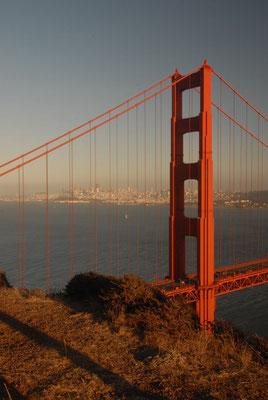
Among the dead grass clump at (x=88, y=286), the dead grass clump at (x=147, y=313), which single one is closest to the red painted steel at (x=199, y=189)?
the dead grass clump at (x=88, y=286)

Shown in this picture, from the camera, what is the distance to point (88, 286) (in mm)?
7930

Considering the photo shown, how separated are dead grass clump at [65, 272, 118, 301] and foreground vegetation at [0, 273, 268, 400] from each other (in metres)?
0.59

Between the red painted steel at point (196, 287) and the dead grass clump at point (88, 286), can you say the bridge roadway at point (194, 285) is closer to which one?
the red painted steel at point (196, 287)

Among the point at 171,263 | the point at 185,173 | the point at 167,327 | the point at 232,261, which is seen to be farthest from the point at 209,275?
the point at 232,261

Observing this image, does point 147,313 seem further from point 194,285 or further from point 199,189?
point 199,189

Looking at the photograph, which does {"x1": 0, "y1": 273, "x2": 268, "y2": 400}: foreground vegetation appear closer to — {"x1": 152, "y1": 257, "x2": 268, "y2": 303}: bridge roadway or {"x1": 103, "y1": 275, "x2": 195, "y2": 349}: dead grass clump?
{"x1": 103, "y1": 275, "x2": 195, "y2": 349}: dead grass clump

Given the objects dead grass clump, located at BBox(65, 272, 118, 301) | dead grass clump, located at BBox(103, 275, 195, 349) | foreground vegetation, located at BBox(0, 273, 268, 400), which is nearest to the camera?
foreground vegetation, located at BBox(0, 273, 268, 400)

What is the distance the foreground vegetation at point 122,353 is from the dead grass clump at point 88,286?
59cm

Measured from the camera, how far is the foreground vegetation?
11.7 ft

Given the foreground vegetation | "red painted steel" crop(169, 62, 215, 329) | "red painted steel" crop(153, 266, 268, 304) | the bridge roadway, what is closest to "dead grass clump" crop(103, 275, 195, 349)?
the foreground vegetation

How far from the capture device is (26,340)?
16.0ft

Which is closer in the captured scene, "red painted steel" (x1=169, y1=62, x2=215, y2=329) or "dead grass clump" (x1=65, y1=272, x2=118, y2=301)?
"dead grass clump" (x1=65, y1=272, x2=118, y2=301)

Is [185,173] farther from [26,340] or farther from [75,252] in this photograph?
[75,252]

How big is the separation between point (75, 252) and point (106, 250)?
4.22 meters
